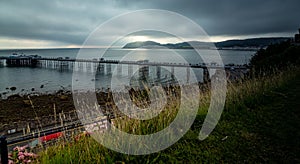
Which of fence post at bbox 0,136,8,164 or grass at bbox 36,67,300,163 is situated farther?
grass at bbox 36,67,300,163

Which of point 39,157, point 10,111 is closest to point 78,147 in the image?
point 39,157

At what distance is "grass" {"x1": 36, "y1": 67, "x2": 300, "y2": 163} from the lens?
2877 millimetres

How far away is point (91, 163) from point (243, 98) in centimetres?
453

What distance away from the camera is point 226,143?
342 centimetres

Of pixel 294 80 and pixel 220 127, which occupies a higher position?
pixel 294 80

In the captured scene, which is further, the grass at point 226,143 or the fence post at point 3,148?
the grass at point 226,143

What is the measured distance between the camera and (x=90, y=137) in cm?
334

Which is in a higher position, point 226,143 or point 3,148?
point 3,148

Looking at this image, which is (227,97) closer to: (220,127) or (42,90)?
(220,127)

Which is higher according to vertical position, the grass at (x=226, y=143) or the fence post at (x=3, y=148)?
the fence post at (x=3, y=148)

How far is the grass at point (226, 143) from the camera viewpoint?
2877mm

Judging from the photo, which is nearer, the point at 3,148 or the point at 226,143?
the point at 3,148

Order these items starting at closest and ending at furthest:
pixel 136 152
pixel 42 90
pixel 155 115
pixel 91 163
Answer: pixel 91 163 < pixel 136 152 < pixel 155 115 < pixel 42 90

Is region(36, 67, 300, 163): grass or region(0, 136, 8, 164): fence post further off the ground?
region(0, 136, 8, 164): fence post
